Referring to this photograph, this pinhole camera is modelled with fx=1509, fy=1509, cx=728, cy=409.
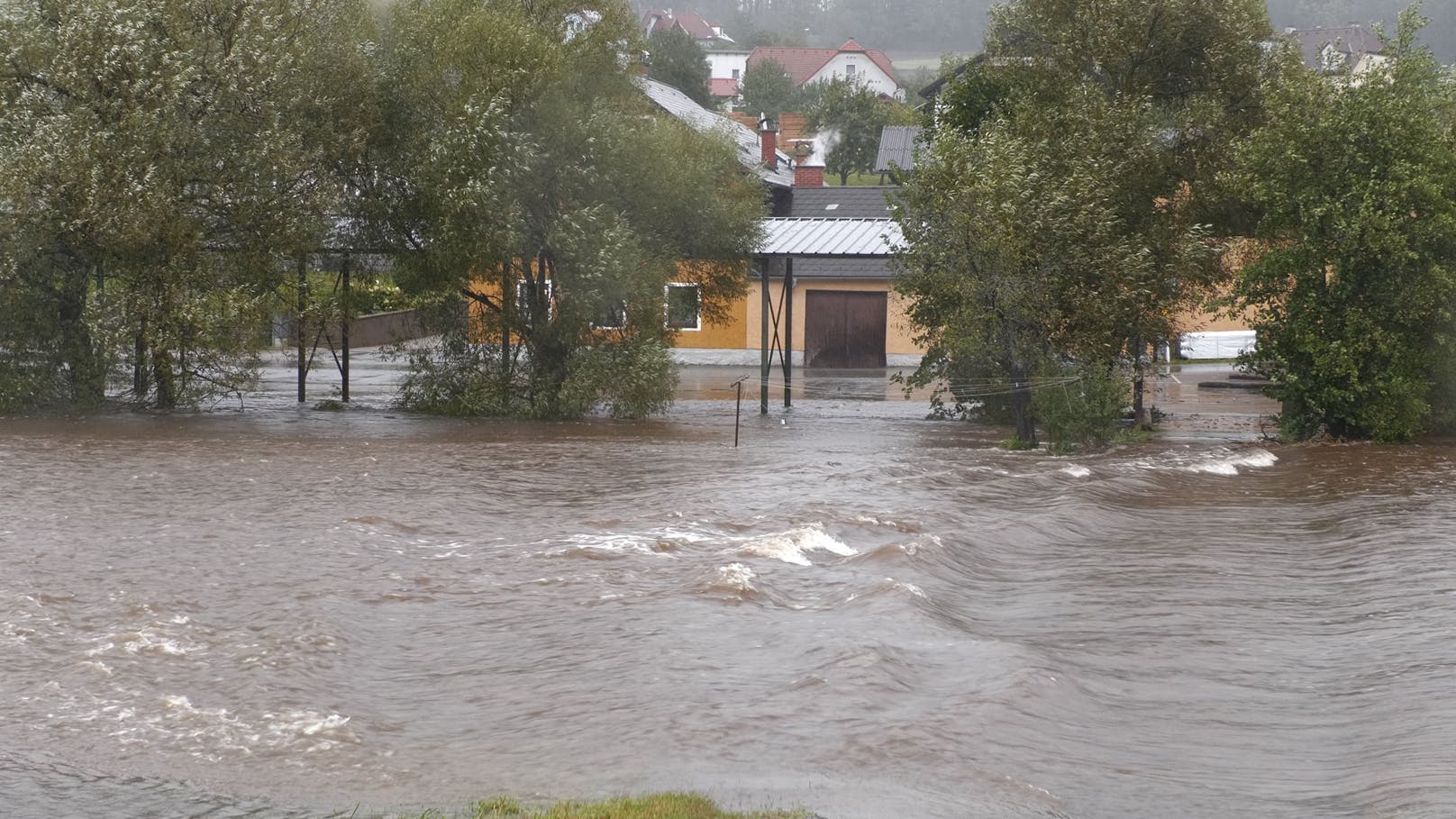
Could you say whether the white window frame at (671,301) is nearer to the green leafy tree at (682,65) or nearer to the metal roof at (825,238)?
the metal roof at (825,238)

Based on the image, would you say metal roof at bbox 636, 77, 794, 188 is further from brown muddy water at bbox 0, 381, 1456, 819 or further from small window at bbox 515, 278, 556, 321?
brown muddy water at bbox 0, 381, 1456, 819

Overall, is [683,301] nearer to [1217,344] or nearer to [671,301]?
[671,301]

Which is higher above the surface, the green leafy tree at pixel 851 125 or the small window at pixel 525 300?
the green leafy tree at pixel 851 125

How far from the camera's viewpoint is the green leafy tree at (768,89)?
9525 centimetres

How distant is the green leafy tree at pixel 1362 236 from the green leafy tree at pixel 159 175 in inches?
631

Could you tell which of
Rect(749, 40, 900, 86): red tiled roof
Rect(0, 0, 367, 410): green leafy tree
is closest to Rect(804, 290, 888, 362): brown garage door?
Rect(0, 0, 367, 410): green leafy tree

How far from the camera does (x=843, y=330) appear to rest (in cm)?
4153

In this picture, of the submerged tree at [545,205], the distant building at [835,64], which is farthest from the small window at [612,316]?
the distant building at [835,64]

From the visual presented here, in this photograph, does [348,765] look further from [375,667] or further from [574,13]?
[574,13]

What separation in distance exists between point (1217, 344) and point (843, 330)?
11.0 meters

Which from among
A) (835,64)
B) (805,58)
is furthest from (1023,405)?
(805,58)

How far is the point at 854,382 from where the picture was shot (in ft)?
121

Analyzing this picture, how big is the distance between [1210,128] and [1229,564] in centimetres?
1244

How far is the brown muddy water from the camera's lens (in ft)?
30.0
